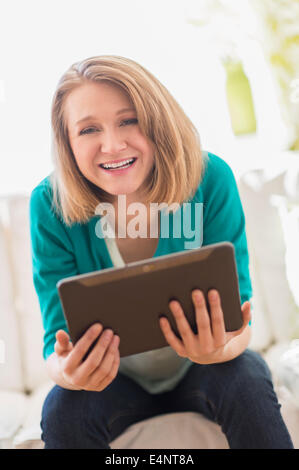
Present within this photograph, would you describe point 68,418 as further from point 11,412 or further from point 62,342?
point 11,412

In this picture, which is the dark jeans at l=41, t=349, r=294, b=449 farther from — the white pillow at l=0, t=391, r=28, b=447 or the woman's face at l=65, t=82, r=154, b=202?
the woman's face at l=65, t=82, r=154, b=202

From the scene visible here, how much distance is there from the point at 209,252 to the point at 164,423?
1.37 ft

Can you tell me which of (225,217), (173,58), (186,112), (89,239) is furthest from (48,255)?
(173,58)

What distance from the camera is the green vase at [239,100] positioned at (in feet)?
4.83

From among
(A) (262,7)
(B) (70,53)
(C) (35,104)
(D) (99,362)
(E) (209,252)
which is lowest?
(D) (99,362)

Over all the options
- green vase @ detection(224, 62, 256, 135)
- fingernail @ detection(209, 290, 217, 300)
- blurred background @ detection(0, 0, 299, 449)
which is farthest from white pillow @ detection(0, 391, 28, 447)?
green vase @ detection(224, 62, 256, 135)

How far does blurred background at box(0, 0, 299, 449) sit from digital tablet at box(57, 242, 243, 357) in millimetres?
377

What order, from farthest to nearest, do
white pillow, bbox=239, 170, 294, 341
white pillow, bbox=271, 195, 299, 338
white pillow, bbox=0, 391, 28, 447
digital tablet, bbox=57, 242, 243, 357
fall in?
white pillow, bbox=239, 170, 294, 341 → white pillow, bbox=271, 195, 299, 338 → white pillow, bbox=0, 391, 28, 447 → digital tablet, bbox=57, 242, 243, 357

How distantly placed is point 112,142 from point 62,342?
34cm

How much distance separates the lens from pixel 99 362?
0.73m

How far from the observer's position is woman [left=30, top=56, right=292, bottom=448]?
2.49 ft
